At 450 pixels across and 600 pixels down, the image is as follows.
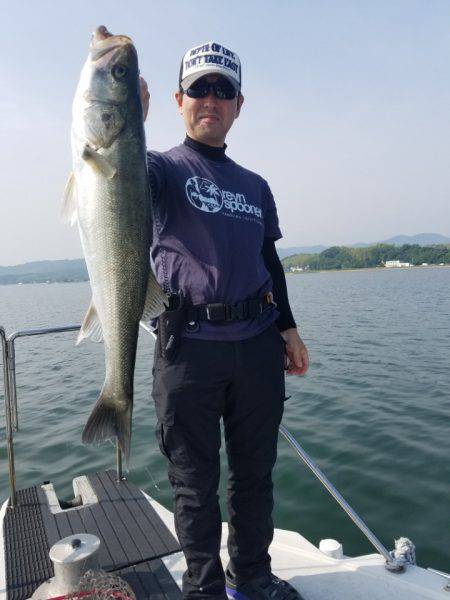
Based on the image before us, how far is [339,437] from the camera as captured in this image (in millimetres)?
8852

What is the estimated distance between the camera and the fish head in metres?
2.46

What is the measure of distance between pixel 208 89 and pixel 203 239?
3.20ft

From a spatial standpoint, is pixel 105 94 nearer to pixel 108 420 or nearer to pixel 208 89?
pixel 208 89

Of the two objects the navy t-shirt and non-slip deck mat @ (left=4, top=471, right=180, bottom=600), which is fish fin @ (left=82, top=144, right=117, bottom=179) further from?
non-slip deck mat @ (left=4, top=471, right=180, bottom=600)

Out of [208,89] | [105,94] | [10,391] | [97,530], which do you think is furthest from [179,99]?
[97,530]

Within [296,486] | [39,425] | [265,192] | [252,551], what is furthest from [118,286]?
[39,425]

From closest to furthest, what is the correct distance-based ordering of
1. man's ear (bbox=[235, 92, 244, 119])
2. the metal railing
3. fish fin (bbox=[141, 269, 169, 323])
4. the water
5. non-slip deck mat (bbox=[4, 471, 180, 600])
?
fish fin (bbox=[141, 269, 169, 323]) → man's ear (bbox=[235, 92, 244, 119]) → non-slip deck mat (bbox=[4, 471, 180, 600]) → the metal railing → the water

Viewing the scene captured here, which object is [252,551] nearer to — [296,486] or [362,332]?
[296,486]

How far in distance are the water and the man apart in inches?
120

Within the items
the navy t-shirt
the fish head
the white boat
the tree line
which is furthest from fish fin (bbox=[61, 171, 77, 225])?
the tree line

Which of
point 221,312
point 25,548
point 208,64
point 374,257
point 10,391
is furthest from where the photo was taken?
point 374,257

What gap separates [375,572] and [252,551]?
1.02m

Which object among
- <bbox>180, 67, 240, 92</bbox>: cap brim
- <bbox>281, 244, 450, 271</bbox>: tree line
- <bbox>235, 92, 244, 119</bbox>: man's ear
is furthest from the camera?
<bbox>281, 244, 450, 271</bbox>: tree line

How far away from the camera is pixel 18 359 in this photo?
58.2 ft
